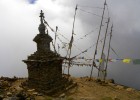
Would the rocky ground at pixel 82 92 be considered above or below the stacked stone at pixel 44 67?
below

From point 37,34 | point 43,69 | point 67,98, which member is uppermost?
point 37,34

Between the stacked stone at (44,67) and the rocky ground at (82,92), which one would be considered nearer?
the rocky ground at (82,92)

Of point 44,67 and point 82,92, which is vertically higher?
point 44,67

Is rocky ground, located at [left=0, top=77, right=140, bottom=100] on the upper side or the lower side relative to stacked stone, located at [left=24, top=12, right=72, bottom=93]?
lower

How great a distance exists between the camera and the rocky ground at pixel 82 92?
32.2 m

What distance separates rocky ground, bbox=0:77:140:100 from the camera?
32.2 meters

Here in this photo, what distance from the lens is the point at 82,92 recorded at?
35.9 metres

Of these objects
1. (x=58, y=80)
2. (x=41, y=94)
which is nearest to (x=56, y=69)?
(x=58, y=80)

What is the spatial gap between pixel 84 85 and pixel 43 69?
6518mm

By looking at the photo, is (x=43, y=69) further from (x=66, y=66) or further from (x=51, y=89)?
(x=66, y=66)

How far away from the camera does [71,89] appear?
36.5m

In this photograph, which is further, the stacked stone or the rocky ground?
the stacked stone

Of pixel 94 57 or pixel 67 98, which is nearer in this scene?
pixel 67 98

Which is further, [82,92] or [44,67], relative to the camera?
[44,67]
